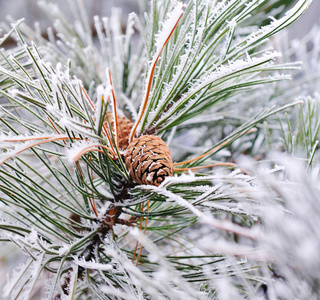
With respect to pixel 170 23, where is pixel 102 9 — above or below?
above

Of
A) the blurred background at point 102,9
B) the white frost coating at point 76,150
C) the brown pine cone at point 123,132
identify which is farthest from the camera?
the blurred background at point 102,9

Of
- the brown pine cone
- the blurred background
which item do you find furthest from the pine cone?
the blurred background

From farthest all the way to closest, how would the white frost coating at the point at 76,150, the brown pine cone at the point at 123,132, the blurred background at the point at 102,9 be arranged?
the blurred background at the point at 102,9
the brown pine cone at the point at 123,132
the white frost coating at the point at 76,150

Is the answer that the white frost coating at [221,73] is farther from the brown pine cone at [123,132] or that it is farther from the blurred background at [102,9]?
the blurred background at [102,9]

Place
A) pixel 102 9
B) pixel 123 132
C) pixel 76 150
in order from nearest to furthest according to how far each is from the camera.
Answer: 1. pixel 76 150
2. pixel 123 132
3. pixel 102 9

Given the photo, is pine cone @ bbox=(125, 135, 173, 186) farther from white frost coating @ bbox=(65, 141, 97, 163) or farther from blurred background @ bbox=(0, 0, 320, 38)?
blurred background @ bbox=(0, 0, 320, 38)

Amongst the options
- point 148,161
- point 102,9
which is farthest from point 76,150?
point 102,9

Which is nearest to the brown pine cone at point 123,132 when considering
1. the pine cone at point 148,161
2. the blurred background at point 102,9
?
the pine cone at point 148,161

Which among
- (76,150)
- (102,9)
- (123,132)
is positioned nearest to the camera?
(76,150)

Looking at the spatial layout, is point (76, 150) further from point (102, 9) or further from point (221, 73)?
point (102, 9)
